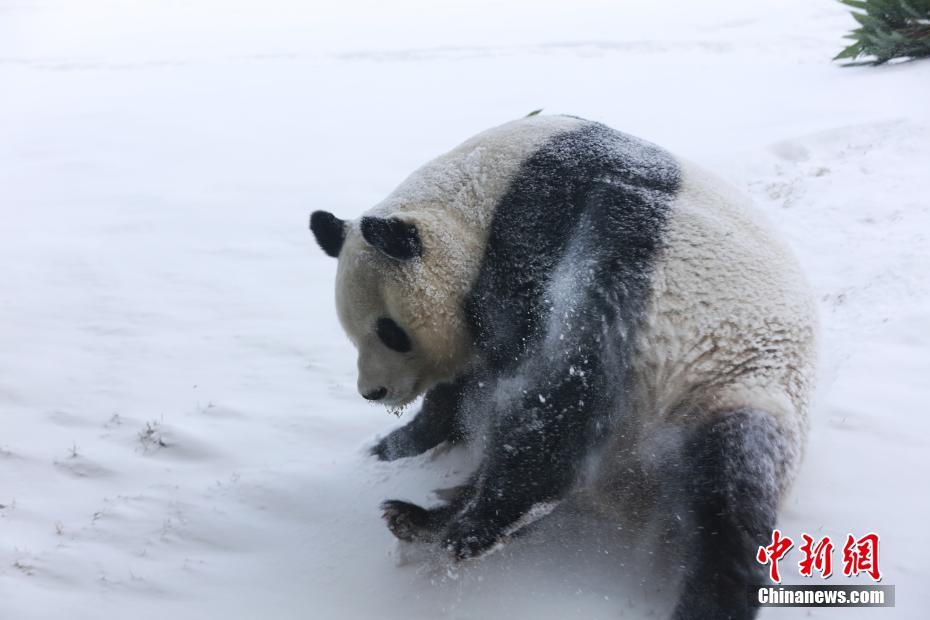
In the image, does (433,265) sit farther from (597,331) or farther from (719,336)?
(719,336)

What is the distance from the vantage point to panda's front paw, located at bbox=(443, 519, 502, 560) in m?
3.04

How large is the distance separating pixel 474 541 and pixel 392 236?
113 centimetres

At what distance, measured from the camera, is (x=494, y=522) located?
3.04 m

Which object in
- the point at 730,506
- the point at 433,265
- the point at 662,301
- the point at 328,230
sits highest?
the point at 328,230

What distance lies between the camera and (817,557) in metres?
2.93

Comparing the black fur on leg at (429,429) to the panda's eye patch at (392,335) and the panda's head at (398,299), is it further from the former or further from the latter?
the panda's eye patch at (392,335)

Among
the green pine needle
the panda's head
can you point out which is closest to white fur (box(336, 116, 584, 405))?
the panda's head

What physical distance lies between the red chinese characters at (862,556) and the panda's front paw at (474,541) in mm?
1188

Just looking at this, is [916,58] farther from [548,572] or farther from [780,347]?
[548,572]

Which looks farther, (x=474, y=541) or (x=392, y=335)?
(x=392, y=335)

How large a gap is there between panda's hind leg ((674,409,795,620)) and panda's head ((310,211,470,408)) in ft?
3.32

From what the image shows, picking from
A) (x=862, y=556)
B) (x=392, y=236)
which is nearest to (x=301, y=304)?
(x=392, y=236)

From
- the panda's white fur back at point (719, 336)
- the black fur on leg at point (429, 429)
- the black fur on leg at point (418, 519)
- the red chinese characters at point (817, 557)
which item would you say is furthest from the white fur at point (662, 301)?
the black fur on leg at point (418, 519)

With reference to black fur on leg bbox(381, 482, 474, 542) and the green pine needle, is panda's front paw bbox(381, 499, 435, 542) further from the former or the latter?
the green pine needle
